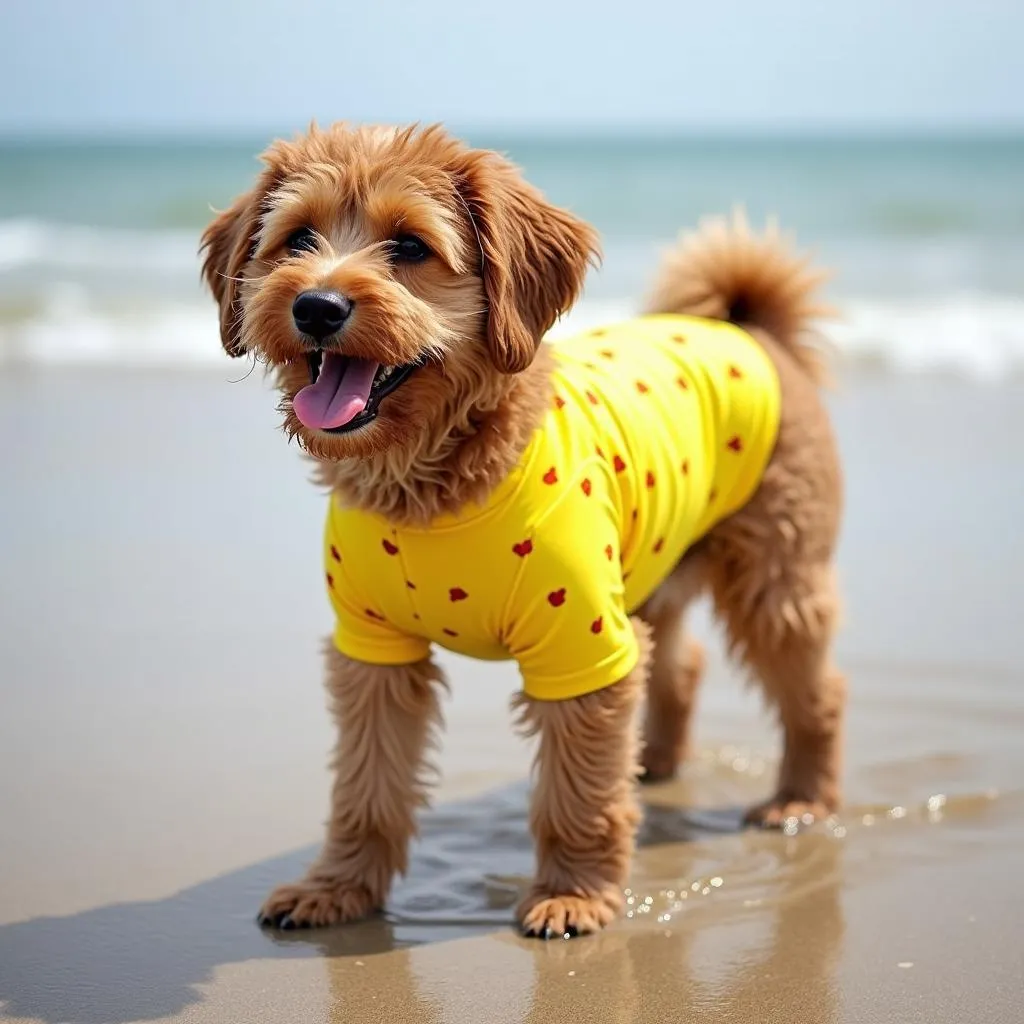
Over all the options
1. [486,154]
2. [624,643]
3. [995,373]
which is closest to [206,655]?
[624,643]

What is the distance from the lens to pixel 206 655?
200 inches

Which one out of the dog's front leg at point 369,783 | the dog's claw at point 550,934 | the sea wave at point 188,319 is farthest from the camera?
the sea wave at point 188,319

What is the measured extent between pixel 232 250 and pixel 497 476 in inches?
31.0

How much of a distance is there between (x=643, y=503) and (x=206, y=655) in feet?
6.88

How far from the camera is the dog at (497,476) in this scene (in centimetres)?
307

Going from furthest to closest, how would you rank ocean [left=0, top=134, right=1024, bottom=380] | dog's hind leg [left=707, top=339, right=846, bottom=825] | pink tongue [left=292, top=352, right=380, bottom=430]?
ocean [left=0, top=134, right=1024, bottom=380] < dog's hind leg [left=707, top=339, right=846, bottom=825] < pink tongue [left=292, top=352, right=380, bottom=430]

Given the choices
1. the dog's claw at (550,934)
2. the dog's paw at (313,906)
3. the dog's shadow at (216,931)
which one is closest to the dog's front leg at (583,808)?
the dog's claw at (550,934)

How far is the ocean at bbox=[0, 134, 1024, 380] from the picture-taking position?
36.9 feet

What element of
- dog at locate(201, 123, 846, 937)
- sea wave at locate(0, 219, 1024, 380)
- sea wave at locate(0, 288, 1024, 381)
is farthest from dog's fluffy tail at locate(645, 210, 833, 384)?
sea wave at locate(0, 288, 1024, 381)

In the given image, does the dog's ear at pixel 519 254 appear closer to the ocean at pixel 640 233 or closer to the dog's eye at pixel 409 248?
the dog's eye at pixel 409 248

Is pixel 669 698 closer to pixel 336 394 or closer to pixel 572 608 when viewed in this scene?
pixel 572 608

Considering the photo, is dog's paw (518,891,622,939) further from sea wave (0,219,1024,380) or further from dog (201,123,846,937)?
sea wave (0,219,1024,380)

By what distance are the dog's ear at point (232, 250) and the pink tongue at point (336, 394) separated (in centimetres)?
31

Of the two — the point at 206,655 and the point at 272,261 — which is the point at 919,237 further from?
the point at 272,261
